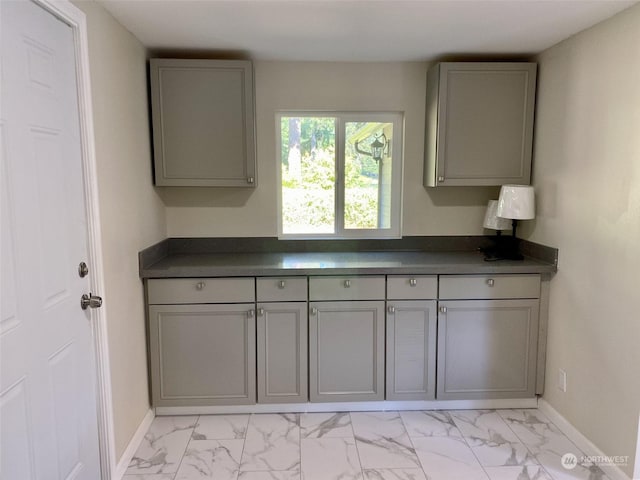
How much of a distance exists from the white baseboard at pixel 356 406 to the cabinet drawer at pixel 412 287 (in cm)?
68

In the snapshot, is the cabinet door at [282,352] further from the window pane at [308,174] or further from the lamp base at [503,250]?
the lamp base at [503,250]

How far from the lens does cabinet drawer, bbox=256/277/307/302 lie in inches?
96.1

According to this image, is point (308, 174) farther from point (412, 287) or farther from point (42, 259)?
point (42, 259)

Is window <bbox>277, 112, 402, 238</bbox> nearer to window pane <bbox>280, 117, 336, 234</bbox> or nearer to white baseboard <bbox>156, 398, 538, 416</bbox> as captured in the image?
window pane <bbox>280, 117, 336, 234</bbox>

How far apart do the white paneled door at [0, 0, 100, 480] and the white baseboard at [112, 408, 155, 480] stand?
0.25 meters

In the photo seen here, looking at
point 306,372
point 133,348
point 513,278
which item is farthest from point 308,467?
point 513,278

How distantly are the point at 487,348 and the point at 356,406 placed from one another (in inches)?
34.7

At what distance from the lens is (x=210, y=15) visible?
6.57 feet

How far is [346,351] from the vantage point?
2514 mm

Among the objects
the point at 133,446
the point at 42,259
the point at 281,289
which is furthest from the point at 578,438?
the point at 42,259

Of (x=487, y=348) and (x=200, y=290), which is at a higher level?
(x=200, y=290)

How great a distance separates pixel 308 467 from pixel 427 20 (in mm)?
2310

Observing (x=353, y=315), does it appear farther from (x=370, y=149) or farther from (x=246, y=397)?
(x=370, y=149)

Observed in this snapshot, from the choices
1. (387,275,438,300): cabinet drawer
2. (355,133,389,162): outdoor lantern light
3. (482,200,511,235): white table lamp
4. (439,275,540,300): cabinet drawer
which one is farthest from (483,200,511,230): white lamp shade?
(355,133,389,162): outdoor lantern light
